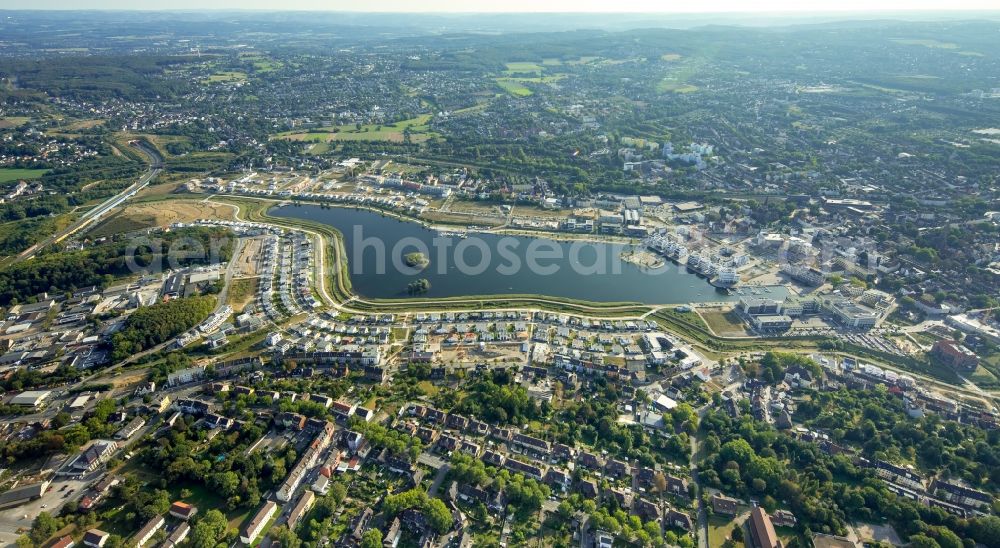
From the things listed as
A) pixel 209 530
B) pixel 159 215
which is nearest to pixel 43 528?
pixel 209 530

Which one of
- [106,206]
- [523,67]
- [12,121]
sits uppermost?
[523,67]

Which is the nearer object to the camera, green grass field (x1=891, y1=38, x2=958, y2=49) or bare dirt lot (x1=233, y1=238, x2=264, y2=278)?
bare dirt lot (x1=233, y1=238, x2=264, y2=278)

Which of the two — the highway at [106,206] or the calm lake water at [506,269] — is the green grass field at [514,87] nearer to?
the highway at [106,206]

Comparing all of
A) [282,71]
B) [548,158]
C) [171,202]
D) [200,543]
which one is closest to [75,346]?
[200,543]

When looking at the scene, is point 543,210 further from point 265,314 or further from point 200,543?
point 200,543

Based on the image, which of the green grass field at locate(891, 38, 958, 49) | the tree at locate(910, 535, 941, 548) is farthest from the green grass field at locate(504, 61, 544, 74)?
the tree at locate(910, 535, 941, 548)

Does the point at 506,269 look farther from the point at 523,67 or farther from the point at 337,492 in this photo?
the point at 523,67

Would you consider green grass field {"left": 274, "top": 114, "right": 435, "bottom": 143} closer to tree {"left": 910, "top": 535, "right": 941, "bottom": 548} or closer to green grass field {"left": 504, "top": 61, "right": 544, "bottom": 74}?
green grass field {"left": 504, "top": 61, "right": 544, "bottom": 74}
